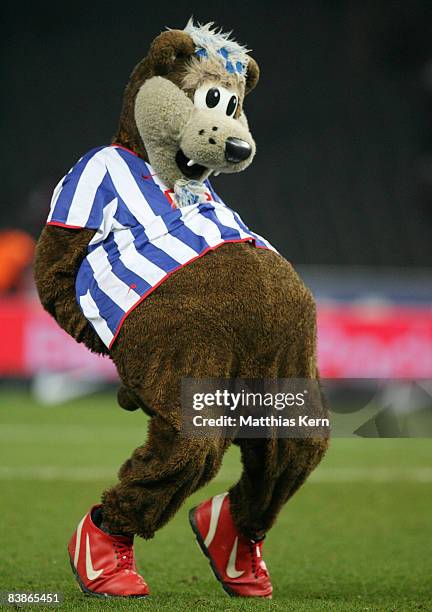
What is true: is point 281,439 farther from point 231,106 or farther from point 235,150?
point 231,106

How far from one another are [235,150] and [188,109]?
0.14 metres

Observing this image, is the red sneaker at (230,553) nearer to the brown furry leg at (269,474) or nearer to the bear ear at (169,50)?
the brown furry leg at (269,474)

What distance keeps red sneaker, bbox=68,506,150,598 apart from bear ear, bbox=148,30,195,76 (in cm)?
103

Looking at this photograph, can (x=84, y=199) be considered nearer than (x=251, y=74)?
Yes

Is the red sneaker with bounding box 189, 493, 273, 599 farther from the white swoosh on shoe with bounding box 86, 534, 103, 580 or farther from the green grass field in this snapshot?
the white swoosh on shoe with bounding box 86, 534, 103, 580

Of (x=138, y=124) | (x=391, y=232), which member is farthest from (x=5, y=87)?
(x=138, y=124)

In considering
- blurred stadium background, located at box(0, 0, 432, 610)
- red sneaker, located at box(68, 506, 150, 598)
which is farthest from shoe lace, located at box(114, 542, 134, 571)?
blurred stadium background, located at box(0, 0, 432, 610)

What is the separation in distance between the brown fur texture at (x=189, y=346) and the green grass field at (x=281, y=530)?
25 centimetres

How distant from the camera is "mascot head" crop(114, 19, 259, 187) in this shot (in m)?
2.17

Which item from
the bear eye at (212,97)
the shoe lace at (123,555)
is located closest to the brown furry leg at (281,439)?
the shoe lace at (123,555)

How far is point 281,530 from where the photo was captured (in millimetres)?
3279

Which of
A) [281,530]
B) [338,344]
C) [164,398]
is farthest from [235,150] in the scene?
[338,344]

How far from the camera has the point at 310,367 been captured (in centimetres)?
217

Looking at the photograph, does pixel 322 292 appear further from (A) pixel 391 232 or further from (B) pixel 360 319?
(A) pixel 391 232
